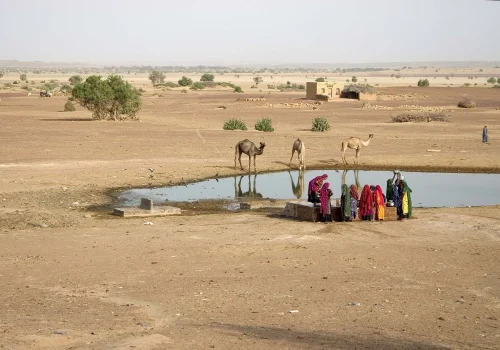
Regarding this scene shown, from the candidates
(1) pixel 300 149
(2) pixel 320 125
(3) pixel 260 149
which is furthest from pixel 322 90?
(3) pixel 260 149

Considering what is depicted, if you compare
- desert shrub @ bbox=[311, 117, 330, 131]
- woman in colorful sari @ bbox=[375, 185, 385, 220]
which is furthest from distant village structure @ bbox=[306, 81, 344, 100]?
woman in colorful sari @ bbox=[375, 185, 385, 220]

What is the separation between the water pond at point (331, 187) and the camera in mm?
24516

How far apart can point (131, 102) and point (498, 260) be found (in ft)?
110

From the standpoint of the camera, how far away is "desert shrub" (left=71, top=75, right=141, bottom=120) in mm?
46250

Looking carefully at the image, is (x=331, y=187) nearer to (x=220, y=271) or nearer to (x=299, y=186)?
(x=299, y=186)

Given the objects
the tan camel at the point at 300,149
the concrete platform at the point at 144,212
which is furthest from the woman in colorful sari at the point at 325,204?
the tan camel at the point at 300,149

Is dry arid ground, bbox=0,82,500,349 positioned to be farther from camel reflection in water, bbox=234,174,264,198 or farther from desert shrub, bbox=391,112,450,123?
desert shrub, bbox=391,112,450,123

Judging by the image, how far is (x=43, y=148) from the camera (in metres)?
33.8

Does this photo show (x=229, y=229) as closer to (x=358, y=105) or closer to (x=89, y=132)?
(x=89, y=132)

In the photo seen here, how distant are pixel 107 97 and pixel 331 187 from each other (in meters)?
23.0

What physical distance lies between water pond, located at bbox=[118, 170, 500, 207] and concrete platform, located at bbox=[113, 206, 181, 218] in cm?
193

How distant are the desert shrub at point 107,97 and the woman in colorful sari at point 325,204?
28.3m

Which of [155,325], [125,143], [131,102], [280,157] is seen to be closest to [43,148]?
[125,143]

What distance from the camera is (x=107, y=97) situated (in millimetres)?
46656
